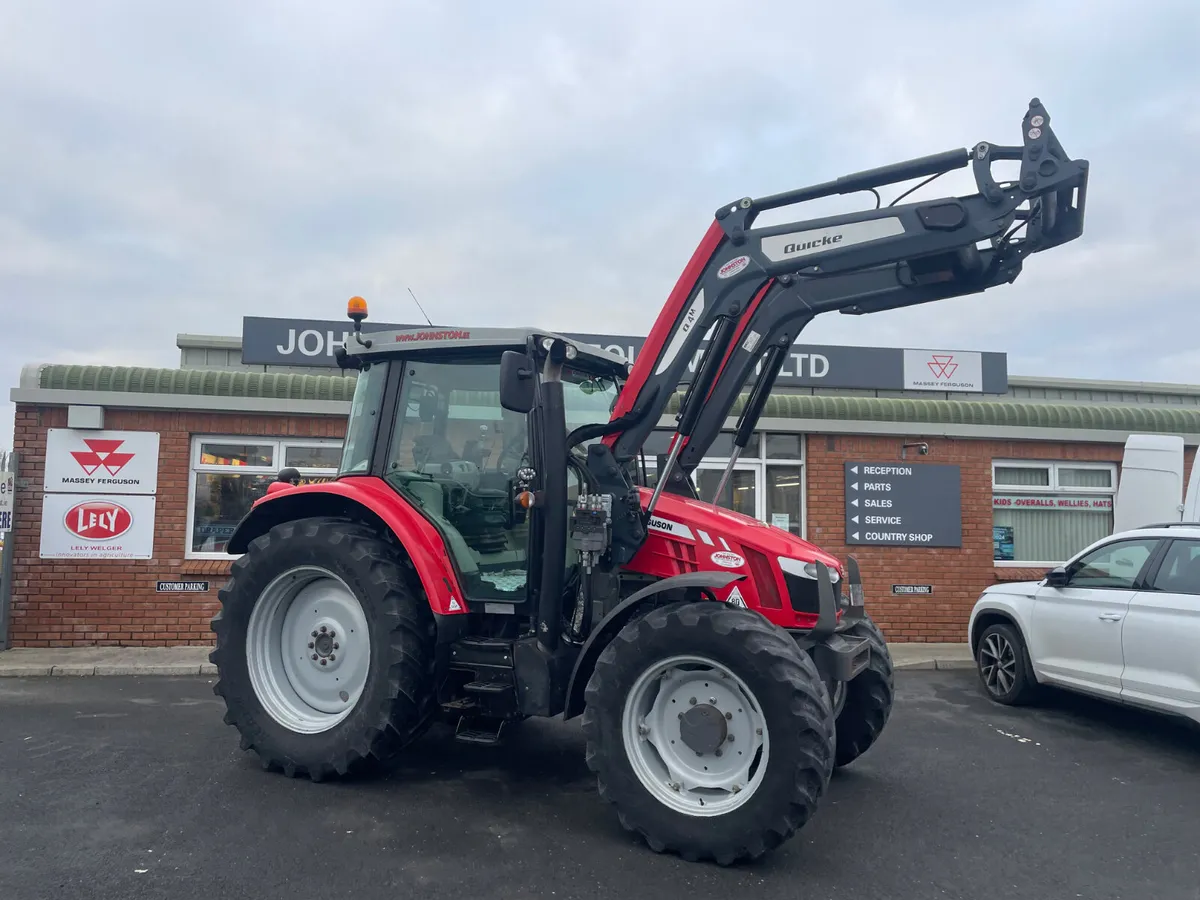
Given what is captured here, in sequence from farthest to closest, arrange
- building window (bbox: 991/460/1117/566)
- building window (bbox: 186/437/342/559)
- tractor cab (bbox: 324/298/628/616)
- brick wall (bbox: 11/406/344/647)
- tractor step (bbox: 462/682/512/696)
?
building window (bbox: 991/460/1117/566) < building window (bbox: 186/437/342/559) < brick wall (bbox: 11/406/344/647) < tractor cab (bbox: 324/298/628/616) < tractor step (bbox: 462/682/512/696)

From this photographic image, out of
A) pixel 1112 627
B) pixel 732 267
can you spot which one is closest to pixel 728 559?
pixel 732 267

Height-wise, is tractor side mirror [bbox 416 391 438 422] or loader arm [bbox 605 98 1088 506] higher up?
loader arm [bbox 605 98 1088 506]

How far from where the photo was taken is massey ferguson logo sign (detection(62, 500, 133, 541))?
30.1 feet

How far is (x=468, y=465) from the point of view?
5.06 meters

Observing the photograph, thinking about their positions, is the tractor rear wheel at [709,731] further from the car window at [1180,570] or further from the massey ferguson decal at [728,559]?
the car window at [1180,570]

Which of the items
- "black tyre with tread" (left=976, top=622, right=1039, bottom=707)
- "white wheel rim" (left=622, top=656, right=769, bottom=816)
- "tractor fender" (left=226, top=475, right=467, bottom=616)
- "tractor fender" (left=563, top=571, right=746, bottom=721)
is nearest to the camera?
"white wheel rim" (left=622, top=656, right=769, bottom=816)

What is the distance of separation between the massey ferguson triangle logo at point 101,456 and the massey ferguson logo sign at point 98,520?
0.37 meters

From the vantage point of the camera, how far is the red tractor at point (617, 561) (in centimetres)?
385

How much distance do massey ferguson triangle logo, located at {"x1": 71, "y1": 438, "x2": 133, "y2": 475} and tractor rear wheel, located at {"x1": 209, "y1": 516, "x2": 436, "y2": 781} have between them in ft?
16.9

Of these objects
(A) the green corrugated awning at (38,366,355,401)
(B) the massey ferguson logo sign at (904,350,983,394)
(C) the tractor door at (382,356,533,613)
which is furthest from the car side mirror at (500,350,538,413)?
(B) the massey ferguson logo sign at (904,350,983,394)

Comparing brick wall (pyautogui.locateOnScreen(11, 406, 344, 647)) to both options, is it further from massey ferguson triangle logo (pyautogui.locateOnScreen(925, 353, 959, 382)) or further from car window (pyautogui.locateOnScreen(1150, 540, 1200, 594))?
massey ferguson triangle logo (pyautogui.locateOnScreen(925, 353, 959, 382))

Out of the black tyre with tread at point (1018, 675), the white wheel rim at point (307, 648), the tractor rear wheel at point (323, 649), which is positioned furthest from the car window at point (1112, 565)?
the white wheel rim at point (307, 648)

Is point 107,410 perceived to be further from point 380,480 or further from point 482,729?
point 482,729

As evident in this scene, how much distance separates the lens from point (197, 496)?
9.59 meters
